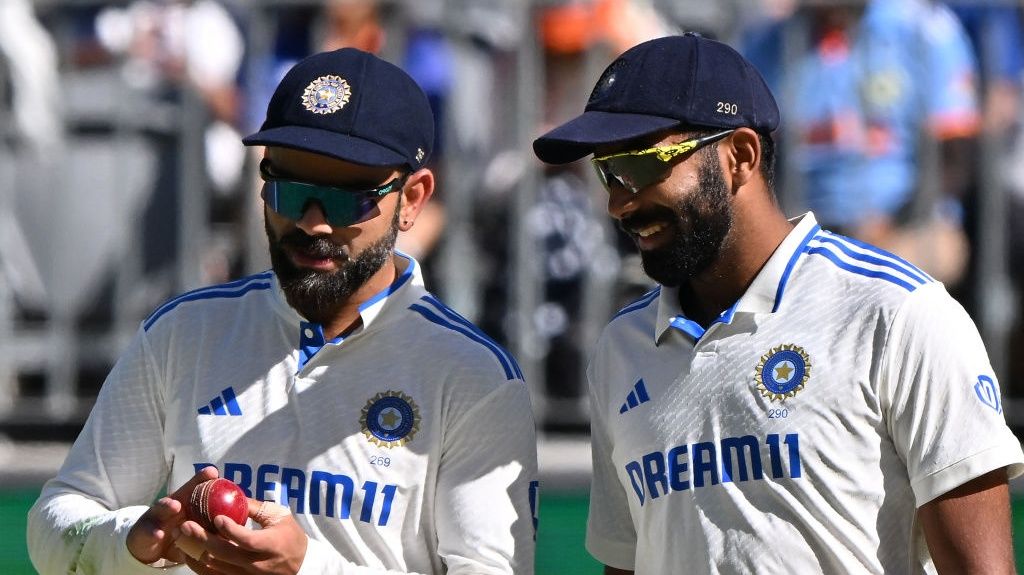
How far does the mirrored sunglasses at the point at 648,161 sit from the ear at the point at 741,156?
30mm

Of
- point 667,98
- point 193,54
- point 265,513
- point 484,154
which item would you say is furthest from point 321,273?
point 193,54

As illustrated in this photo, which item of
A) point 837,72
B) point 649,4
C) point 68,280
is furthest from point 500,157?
point 68,280

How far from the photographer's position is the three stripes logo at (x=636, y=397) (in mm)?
3172

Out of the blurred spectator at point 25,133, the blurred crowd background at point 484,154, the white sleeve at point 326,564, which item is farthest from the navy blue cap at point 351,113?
the blurred spectator at point 25,133

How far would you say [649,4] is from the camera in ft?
27.5

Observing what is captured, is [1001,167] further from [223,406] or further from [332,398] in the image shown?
[223,406]

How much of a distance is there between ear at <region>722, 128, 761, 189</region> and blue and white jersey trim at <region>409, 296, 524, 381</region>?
22.7 inches

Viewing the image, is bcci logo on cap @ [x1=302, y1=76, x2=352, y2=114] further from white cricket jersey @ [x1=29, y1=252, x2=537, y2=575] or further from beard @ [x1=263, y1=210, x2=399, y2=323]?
white cricket jersey @ [x1=29, y1=252, x2=537, y2=575]

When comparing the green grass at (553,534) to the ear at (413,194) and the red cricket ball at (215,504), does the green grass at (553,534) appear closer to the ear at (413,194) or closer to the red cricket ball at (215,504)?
the ear at (413,194)

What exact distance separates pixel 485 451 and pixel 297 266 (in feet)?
1.72

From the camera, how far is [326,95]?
10.5 ft

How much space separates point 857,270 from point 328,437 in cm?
107

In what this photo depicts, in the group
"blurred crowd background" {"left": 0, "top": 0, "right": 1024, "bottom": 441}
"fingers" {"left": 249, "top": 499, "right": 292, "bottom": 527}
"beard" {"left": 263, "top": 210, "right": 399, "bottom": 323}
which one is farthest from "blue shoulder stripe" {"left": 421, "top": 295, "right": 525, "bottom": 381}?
"blurred crowd background" {"left": 0, "top": 0, "right": 1024, "bottom": 441}

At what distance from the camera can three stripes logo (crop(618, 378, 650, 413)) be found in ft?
10.4
